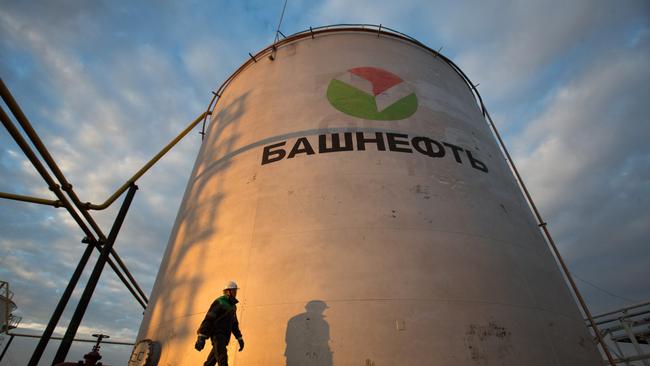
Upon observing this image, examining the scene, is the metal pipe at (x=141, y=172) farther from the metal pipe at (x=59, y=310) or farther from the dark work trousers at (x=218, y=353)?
the dark work trousers at (x=218, y=353)

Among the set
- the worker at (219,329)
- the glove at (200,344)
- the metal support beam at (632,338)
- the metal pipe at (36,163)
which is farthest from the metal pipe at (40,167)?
the metal support beam at (632,338)

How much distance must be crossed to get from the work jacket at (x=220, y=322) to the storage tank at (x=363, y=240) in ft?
1.05

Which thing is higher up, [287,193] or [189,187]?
[189,187]

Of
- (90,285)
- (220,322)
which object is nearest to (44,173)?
(90,285)

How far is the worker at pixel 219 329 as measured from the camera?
149 inches

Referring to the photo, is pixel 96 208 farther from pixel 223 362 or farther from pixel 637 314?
pixel 637 314

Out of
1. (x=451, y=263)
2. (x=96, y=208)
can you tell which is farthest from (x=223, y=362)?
(x=96, y=208)

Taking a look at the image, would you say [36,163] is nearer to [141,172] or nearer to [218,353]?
[141,172]

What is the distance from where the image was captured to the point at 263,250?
15.8 feet

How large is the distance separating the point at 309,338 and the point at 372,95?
186 inches

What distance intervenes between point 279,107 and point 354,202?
302cm

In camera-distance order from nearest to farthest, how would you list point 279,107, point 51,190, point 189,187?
1. point 51,190
2. point 279,107
3. point 189,187

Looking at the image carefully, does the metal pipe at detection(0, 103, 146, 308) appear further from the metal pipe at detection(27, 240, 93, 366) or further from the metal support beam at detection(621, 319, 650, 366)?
the metal support beam at detection(621, 319, 650, 366)

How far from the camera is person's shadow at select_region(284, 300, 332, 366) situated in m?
3.79
